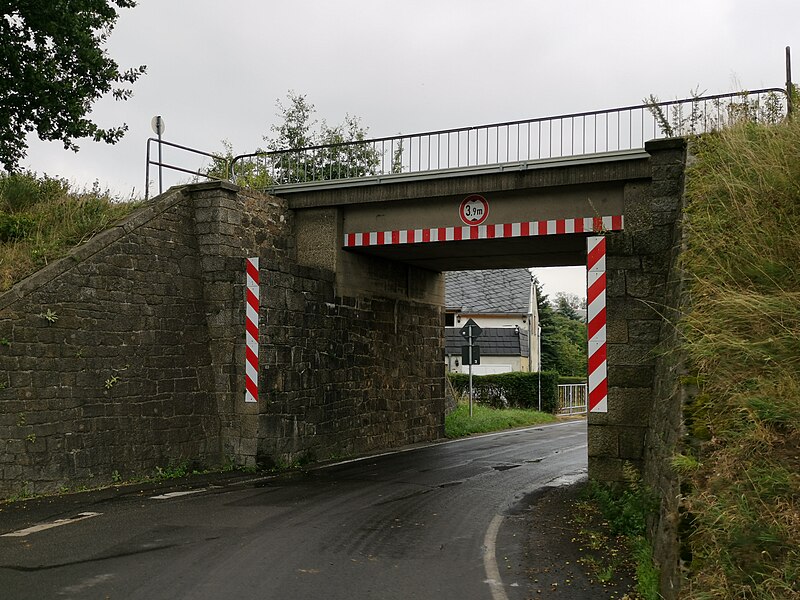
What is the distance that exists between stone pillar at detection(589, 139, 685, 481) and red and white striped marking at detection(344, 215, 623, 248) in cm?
345

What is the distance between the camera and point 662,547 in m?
5.75

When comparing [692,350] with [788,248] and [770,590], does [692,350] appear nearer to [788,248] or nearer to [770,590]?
[788,248]

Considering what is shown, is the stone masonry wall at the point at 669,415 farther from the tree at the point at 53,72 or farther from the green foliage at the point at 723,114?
the tree at the point at 53,72

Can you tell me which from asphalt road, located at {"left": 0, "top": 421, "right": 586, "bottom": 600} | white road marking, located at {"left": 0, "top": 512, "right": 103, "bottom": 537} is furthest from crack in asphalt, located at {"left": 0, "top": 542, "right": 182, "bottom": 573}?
white road marking, located at {"left": 0, "top": 512, "right": 103, "bottom": 537}

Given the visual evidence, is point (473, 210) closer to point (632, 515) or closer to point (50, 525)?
point (632, 515)

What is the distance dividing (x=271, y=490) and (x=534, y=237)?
262 inches

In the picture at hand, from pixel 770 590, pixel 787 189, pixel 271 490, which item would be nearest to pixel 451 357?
pixel 271 490

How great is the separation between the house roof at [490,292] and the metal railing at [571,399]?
393 inches

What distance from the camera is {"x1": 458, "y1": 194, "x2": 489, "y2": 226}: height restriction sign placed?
48.9 feet

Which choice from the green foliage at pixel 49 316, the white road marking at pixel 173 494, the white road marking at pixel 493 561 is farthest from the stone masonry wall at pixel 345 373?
the white road marking at pixel 493 561

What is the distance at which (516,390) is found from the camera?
108ft

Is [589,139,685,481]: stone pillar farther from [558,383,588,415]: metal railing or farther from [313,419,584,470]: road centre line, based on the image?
[558,383,588,415]: metal railing

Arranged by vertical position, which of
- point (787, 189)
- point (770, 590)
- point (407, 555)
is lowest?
point (407, 555)

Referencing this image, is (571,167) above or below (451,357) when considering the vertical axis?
above
